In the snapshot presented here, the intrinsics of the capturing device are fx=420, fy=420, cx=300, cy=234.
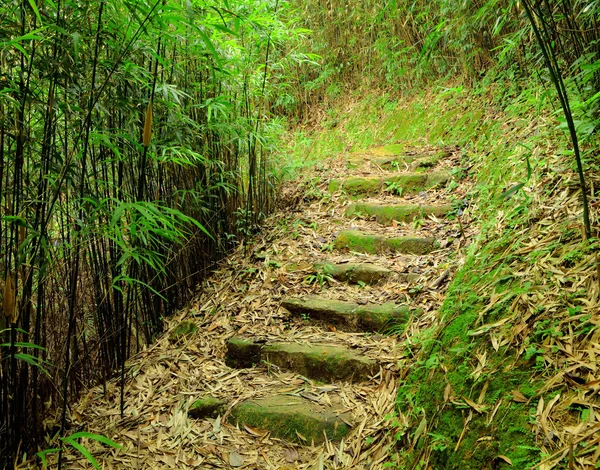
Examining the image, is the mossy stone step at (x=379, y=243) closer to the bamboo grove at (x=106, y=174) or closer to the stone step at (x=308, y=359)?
the bamboo grove at (x=106, y=174)

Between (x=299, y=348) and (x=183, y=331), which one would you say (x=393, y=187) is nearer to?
(x=299, y=348)

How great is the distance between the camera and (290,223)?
3430 mm

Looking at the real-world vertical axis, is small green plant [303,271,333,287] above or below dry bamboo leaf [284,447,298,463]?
above

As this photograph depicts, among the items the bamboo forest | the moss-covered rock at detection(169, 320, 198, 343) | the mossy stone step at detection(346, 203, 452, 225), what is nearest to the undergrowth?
the bamboo forest

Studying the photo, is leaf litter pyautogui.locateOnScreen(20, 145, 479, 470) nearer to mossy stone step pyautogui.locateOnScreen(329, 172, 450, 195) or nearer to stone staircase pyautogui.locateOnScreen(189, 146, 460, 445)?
stone staircase pyautogui.locateOnScreen(189, 146, 460, 445)

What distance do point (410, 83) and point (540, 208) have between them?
3.66m

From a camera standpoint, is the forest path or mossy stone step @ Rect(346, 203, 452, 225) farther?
mossy stone step @ Rect(346, 203, 452, 225)

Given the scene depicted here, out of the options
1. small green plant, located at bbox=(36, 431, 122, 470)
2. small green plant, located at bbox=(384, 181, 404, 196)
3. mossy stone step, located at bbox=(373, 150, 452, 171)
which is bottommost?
small green plant, located at bbox=(36, 431, 122, 470)

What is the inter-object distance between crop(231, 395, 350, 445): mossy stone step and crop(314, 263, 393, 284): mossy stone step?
926 mm

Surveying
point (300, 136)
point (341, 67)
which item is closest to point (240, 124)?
point (300, 136)

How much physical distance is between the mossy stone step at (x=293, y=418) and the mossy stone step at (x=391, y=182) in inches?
83.9

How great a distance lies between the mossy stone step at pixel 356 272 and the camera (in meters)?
2.60

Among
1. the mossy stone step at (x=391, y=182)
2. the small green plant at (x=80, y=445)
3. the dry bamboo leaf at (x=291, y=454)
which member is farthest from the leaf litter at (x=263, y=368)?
the small green plant at (x=80, y=445)

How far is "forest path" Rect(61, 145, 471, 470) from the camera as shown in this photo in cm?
178
